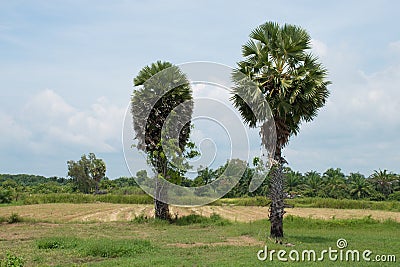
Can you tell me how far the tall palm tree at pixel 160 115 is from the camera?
79.5ft

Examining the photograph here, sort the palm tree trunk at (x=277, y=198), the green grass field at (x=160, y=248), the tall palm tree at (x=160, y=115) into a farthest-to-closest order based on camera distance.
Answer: the tall palm tree at (x=160, y=115)
the palm tree trunk at (x=277, y=198)
the green grass field at (x=160, y=248)

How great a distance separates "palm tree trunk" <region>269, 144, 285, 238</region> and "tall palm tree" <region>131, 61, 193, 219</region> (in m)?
8.94

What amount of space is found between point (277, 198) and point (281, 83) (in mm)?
4037

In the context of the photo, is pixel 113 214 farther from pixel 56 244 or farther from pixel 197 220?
pixel 56 244

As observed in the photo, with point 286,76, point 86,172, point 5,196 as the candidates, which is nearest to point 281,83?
point 286,76

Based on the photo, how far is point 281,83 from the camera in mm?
15836

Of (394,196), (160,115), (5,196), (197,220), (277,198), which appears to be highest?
(160,115)

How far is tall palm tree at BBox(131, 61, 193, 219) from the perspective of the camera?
24219mm

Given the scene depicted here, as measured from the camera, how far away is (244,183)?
60.0m

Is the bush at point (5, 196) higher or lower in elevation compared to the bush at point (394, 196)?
lower

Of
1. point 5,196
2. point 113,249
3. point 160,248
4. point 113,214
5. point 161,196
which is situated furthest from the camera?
point 5,196

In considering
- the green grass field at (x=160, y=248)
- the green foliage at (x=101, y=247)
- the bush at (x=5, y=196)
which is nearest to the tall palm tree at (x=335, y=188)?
the bush at (x=5, y=196)

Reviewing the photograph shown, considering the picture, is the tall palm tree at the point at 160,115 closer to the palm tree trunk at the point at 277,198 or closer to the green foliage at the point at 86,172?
the palm tree trunk at the point at 277,198

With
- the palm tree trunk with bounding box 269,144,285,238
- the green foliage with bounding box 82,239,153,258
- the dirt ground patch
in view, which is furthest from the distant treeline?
the green foliage with bounding box 82,239,153,258
